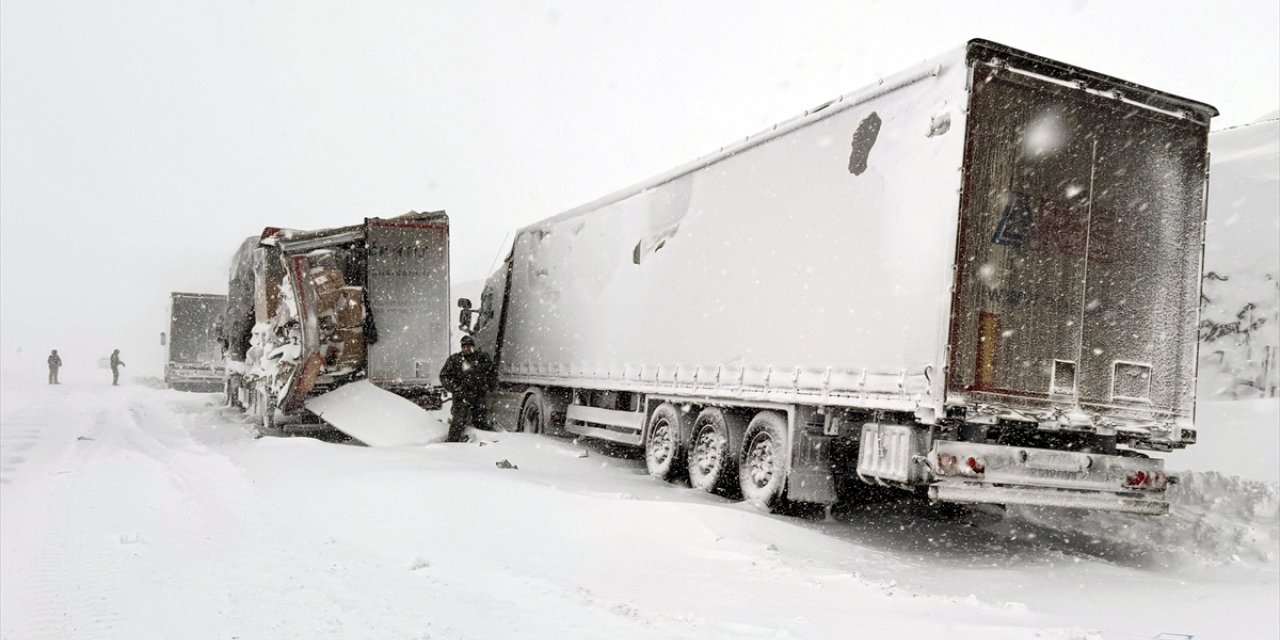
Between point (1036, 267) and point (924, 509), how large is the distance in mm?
3776

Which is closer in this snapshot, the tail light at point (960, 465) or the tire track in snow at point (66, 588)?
the tire track in snow at point (66, 588)

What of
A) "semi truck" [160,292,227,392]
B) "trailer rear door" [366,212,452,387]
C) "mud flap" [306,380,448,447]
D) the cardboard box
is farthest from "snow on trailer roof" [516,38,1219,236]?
"semi truck" [160,292,227,392]

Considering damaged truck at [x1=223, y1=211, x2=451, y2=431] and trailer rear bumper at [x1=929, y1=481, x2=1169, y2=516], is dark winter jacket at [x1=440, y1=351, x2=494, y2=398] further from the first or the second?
trailer rear bumper at [x1=929, y1=481, x2=1169, y2=516]

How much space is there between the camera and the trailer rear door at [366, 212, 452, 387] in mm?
14852

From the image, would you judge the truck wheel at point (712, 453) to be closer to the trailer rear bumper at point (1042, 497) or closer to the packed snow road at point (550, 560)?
the packed snow road at point (550, 560)

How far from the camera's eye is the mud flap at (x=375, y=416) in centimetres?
1351

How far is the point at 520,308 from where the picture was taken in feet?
52.6

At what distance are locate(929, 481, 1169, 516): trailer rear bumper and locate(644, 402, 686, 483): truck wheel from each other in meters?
3.84

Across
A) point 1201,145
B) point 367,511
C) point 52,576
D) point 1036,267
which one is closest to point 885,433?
point 1036,267

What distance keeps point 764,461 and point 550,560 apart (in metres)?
3.37

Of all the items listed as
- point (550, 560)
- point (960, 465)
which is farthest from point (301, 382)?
point (960, 465)

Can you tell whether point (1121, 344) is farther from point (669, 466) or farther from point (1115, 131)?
point (669, 466)

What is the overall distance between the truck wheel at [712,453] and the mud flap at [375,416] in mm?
4956

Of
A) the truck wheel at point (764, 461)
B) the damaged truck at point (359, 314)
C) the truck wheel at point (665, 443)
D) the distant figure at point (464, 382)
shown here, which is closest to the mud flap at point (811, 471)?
the truck wheel at point (764, 461)
